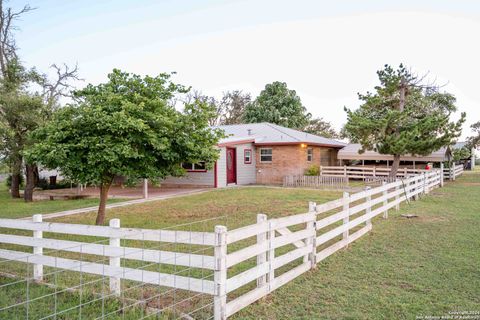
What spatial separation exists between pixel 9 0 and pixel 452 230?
24.8 metres

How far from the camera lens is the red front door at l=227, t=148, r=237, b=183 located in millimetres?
21522

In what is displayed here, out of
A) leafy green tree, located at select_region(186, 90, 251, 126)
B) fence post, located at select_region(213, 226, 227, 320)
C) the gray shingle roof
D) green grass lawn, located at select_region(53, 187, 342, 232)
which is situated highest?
leafy green tree, located at select_region(186, 90, 251, 126)

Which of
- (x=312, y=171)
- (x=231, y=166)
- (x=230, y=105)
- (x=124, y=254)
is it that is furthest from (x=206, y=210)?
(x=230, y=105)

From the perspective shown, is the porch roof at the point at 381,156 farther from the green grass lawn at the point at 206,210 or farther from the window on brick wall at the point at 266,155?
the green grass lawn at the point at 206,210

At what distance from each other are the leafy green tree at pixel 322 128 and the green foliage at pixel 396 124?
85.2 ft

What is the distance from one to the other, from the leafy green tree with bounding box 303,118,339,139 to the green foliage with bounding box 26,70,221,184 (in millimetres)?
40607

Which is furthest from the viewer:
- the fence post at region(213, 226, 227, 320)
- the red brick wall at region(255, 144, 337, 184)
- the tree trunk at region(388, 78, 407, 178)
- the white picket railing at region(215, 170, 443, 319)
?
the red brick wall at region(255, 144, 337, 184)

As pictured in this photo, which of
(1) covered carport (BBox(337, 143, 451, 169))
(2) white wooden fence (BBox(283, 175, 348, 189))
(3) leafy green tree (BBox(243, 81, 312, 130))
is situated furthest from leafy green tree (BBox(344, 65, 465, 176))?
(3) leafy green tree (BBox(243, 81, 312, 130))

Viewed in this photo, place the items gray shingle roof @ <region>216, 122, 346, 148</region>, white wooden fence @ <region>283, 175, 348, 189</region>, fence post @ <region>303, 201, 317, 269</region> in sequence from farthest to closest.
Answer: gray shingle roof @ <region>216, 122, 346, 148</region>, white wooden fence @ <region>283, 175, 348, 189</region>, fence post @ <region>303, 201, 317, 269</region>

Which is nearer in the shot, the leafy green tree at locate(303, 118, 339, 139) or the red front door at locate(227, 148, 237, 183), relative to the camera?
the red front door at locate(227, 148, 237, 183)

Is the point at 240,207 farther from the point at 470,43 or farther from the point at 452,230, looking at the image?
the point at 470,43

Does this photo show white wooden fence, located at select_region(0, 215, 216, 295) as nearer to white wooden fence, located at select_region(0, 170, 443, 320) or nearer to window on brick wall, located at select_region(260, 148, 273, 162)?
white wooden fence, located at select_region(0, 170, 443, 320)

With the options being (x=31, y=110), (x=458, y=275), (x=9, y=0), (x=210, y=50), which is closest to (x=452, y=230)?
(x=458, y=275)

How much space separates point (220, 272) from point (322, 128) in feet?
163
